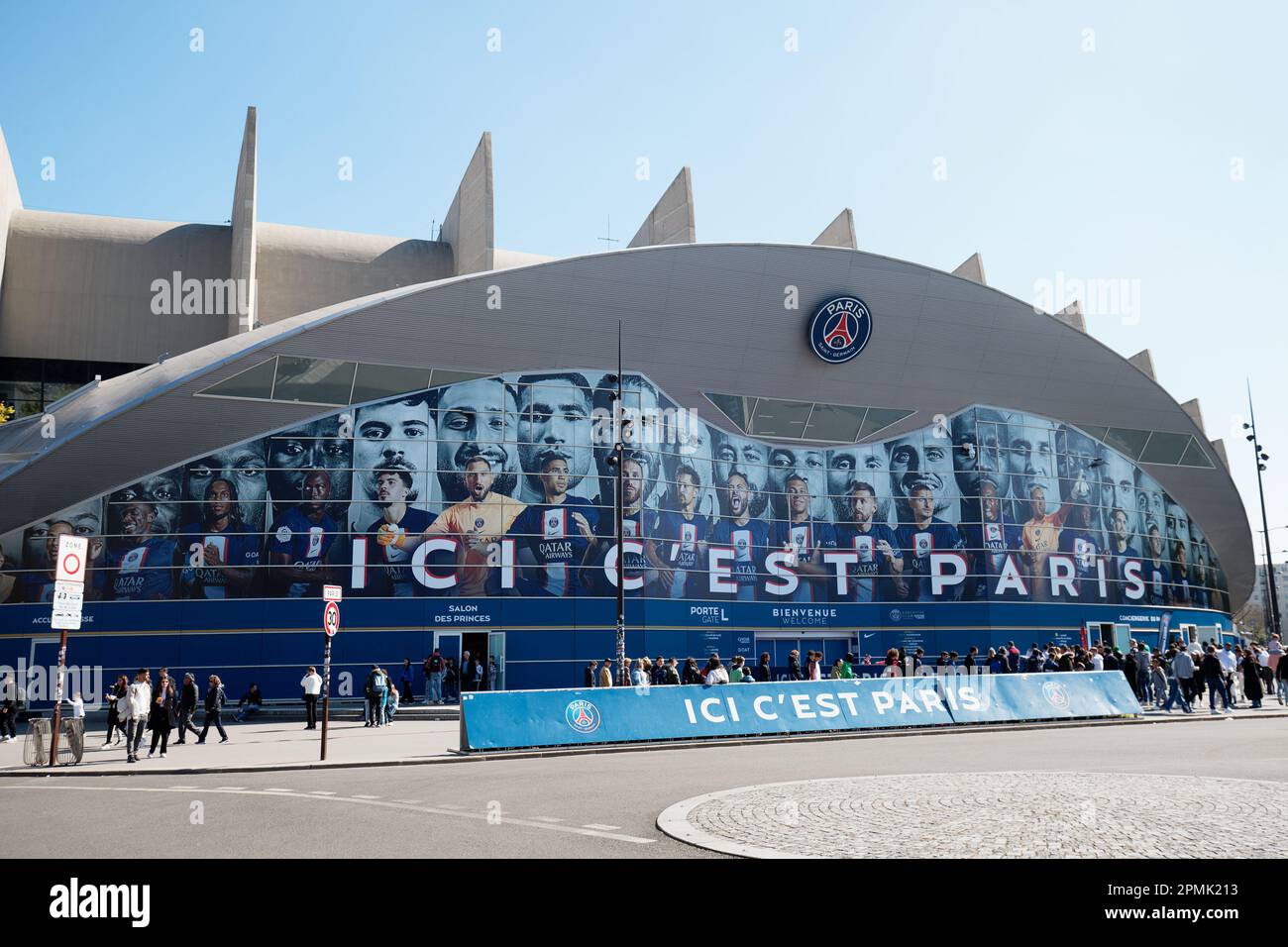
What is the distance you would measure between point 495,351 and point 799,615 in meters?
15.2

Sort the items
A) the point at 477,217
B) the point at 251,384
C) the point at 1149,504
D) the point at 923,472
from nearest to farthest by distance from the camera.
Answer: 1. the point at 251,384
2. the point at 923,472
3. the point at 477,217
4. the point at 1149,504

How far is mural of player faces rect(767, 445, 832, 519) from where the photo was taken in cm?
4094

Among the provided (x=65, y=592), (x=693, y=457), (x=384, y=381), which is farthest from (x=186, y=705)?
(x=693, y=457)

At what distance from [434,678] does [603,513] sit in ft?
26.7

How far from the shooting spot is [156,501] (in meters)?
33.3

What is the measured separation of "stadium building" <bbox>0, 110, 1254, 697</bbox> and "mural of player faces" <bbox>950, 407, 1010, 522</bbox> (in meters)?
0.16

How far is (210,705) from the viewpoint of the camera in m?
24.1

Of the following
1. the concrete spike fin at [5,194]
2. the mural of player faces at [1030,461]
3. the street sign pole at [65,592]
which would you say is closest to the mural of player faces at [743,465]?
the mural of player faces at [1030,461]

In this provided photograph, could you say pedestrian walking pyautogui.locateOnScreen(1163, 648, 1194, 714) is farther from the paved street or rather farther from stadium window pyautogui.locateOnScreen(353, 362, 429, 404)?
stadium window pyautogui.locateOnScreen(353, 362, 429, 404)

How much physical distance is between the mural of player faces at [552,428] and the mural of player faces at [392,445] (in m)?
3.31

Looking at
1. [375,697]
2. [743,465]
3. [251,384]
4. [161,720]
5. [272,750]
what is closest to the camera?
[161,720]

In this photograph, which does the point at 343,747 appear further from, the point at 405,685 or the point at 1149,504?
the point at 1149,504

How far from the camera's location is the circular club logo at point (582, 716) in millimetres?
20422

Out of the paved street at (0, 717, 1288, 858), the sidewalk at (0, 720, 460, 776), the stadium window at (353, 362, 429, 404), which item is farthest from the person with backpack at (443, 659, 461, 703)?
the paved street at (0, 717, 1288, 858)
